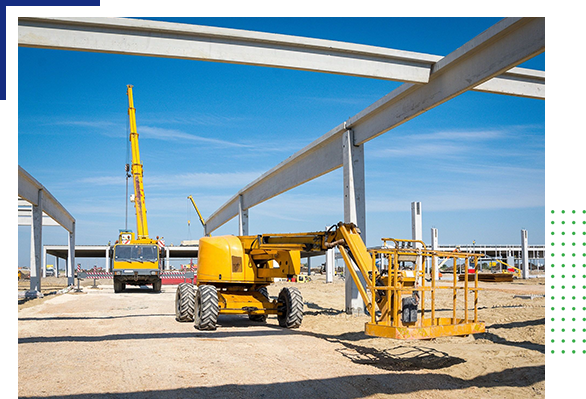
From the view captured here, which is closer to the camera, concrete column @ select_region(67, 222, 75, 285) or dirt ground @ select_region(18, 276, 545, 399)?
dirt ground @ select_region(18, 276, 545, 399)

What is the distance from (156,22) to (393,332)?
6.81 m

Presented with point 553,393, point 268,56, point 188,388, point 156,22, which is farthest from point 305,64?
point 553,393

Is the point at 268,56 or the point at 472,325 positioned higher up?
the point at 268,56

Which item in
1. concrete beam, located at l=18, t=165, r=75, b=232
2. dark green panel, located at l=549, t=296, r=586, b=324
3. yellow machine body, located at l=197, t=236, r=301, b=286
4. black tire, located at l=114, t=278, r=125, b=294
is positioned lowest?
black tire, located at l=114, t=278, r=125, b=294

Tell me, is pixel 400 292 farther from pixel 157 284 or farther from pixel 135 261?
pixel 157 284

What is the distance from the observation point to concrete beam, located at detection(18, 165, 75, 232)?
74.0 feet

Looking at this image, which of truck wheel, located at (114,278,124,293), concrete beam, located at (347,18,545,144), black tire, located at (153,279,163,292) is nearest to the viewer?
concrete beam, located at (347,18,545,144)

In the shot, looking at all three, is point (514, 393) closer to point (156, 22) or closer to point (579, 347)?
point (579, 347)

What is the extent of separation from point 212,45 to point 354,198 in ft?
21.9

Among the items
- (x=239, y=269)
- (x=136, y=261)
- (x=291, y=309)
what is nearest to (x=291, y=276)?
(x=291, y=309)

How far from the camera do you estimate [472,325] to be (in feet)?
26.7

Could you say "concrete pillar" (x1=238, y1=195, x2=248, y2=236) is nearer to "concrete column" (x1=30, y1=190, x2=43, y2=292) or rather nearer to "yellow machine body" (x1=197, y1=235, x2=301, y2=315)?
"concrete column" (x1=30, y1=190, x2=43, y2=292)

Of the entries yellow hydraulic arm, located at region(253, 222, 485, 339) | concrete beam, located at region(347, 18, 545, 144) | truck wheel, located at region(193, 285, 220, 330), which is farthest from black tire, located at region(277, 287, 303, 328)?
concrete beam, located at region(347, 18, 545, 144)

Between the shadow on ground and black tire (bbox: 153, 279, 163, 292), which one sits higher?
the shadow on ground
